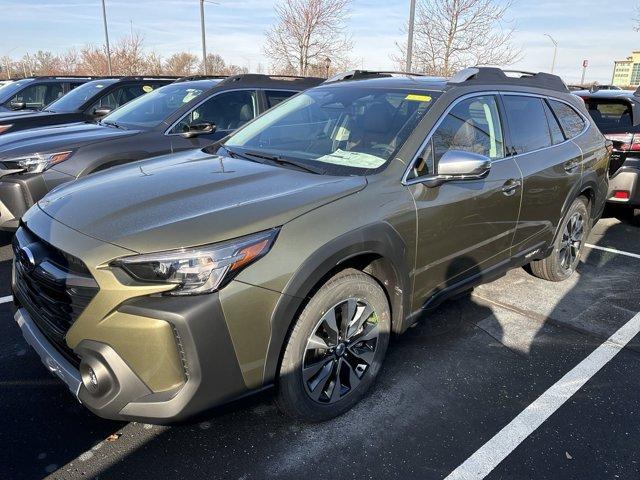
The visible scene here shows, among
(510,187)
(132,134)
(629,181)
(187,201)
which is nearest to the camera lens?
(187,201)

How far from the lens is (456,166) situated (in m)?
2.80

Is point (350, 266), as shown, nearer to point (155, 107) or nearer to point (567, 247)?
point (567, 247)

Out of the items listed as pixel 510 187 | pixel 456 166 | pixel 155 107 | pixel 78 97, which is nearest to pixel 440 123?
pixel 456 166

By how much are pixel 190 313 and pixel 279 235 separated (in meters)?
0.51

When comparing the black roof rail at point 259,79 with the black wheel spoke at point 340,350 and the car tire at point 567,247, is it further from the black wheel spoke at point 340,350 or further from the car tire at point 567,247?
the black wheel spoke at point 340,350

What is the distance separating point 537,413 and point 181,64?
45061 mm

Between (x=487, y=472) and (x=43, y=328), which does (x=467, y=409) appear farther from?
(x=43, y=328)

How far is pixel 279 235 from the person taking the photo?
221 centimetres

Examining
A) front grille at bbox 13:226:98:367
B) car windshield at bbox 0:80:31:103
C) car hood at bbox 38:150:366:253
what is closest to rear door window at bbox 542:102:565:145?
car hood at bbox 38:150:366:253

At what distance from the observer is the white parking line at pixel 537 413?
241cm

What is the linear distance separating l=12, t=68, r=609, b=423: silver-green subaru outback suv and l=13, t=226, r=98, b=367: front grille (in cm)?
1

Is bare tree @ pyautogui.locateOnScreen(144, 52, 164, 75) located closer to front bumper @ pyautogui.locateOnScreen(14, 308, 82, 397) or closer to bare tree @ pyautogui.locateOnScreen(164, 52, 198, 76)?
bare tree @ pyautogui.locateOnScreen(164, 52, 198, 76)

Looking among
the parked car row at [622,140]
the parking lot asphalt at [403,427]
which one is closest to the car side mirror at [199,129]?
the parking lot asphalt at [403,427]

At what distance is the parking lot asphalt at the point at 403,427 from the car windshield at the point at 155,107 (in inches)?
114
